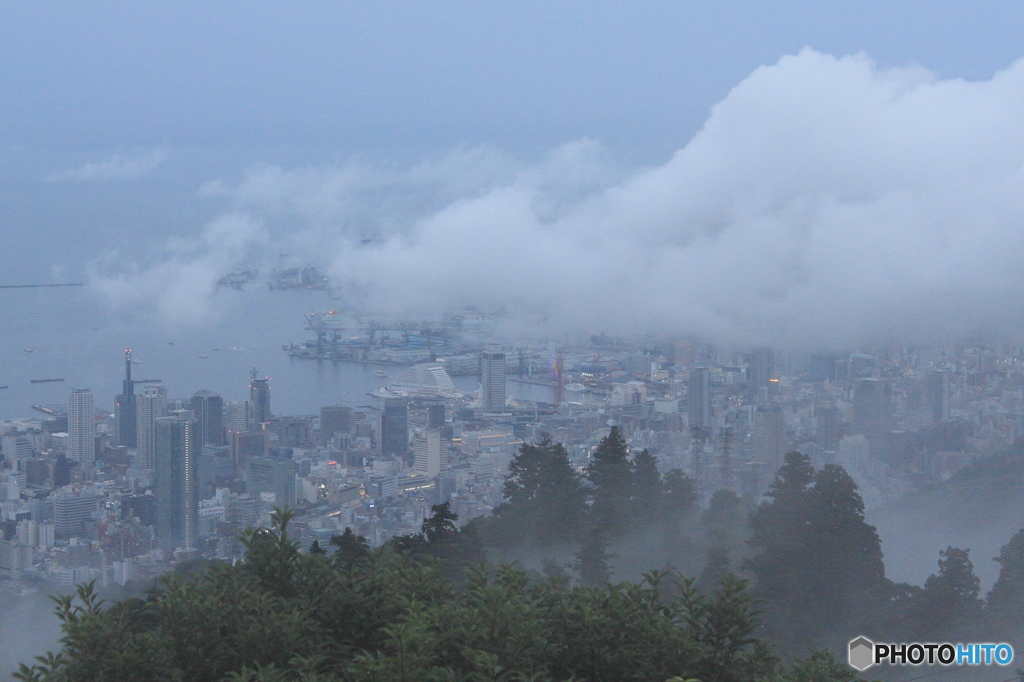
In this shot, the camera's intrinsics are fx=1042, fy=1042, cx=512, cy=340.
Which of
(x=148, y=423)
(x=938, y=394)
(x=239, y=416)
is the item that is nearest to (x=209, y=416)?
(x=239, y=416)

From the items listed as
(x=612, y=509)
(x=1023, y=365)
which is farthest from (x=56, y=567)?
(x=1023, y=365)

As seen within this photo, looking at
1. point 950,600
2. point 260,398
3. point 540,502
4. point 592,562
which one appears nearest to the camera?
point 950,600

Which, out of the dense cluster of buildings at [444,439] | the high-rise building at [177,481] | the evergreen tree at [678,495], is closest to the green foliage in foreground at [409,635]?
the evergreen tree at [678,495]

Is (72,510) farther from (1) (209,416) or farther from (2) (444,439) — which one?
(2) (444,439)

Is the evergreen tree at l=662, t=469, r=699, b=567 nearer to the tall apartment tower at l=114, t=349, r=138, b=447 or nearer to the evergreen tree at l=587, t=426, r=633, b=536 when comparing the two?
the evergreen tree at l=587, t=426, r=633, b=536

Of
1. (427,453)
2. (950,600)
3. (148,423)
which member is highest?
(148,423)

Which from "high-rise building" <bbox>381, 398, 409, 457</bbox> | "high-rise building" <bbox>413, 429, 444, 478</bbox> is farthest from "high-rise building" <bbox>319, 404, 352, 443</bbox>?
"high-rise building" <bbox>413, 429, 444, 478</bbox>

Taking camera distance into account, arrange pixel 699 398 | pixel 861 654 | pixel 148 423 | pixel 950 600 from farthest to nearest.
→ pixel 699 398 < pixel 148 423 < pixel 950 600 < pixel 861 654
